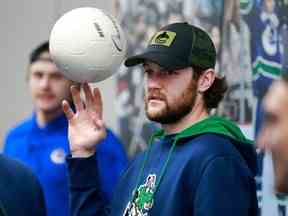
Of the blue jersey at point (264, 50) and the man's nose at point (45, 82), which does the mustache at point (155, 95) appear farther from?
the man's nose at point (45, 82)

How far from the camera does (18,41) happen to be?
6.04 m

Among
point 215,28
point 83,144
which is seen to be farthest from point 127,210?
point 215,28

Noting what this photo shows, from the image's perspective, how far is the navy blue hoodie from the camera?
9.15ft

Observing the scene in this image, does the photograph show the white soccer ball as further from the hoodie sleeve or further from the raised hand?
the hoodie sleeve

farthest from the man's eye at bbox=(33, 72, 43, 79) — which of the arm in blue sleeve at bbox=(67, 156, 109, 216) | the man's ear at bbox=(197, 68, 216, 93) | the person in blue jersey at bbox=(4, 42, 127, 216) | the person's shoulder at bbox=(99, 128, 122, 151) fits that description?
the man's ear at bbox=(197, 68, 216, 93)

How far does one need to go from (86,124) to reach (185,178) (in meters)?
0.60

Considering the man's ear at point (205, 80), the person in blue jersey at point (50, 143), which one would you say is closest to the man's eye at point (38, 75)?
the person in blue jersey at point (50, 143)

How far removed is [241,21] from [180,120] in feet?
4.48

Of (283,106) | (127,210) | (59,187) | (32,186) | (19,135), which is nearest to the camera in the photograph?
(283,106)

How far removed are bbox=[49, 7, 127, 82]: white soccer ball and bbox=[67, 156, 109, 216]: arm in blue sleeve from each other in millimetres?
334

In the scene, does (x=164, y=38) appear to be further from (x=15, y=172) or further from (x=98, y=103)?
(x=15, y=172)

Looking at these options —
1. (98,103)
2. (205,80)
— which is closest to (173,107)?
(205,80)

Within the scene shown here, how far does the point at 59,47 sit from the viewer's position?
125 inches

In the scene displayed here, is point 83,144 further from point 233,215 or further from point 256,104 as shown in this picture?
point 256,104
